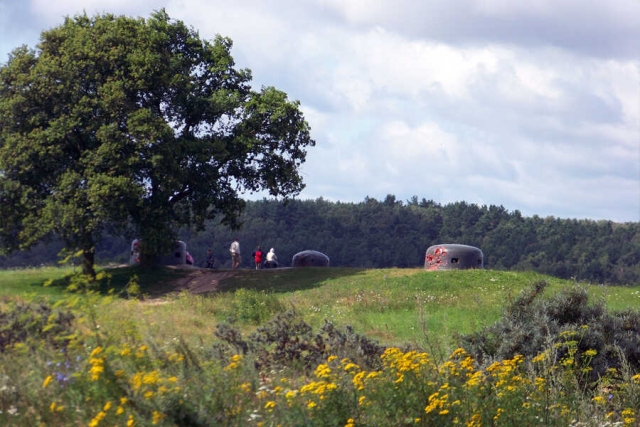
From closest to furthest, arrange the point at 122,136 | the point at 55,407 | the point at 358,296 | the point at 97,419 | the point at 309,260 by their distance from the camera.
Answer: the point at 97,419, the point at 55,407, the point at 358,296, the point at 122,136, the point at 309,260

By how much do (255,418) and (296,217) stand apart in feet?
269

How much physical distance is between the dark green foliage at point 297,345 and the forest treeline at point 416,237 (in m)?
64.9

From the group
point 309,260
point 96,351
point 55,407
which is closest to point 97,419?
point 96,351

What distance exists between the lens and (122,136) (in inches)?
1187

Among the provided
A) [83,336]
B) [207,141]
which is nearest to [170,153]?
[207,141]

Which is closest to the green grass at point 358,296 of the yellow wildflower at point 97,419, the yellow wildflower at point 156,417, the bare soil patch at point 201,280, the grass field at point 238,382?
the bare soil patch at point 201,280

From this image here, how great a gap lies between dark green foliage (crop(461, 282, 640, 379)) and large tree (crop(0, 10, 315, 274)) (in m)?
20.5

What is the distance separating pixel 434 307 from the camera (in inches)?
850

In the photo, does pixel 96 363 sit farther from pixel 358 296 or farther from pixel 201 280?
pixel 201 280

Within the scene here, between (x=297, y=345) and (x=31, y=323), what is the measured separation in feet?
9.64

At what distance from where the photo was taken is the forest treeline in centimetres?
7956

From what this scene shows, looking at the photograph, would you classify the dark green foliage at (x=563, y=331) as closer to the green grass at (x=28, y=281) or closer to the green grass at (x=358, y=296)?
the green grass at (x=358, y=296)

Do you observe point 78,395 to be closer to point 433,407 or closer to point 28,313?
point 28,313

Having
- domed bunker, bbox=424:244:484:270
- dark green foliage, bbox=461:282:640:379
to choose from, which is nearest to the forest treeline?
domed bunker, bbox=424:244:484:270
